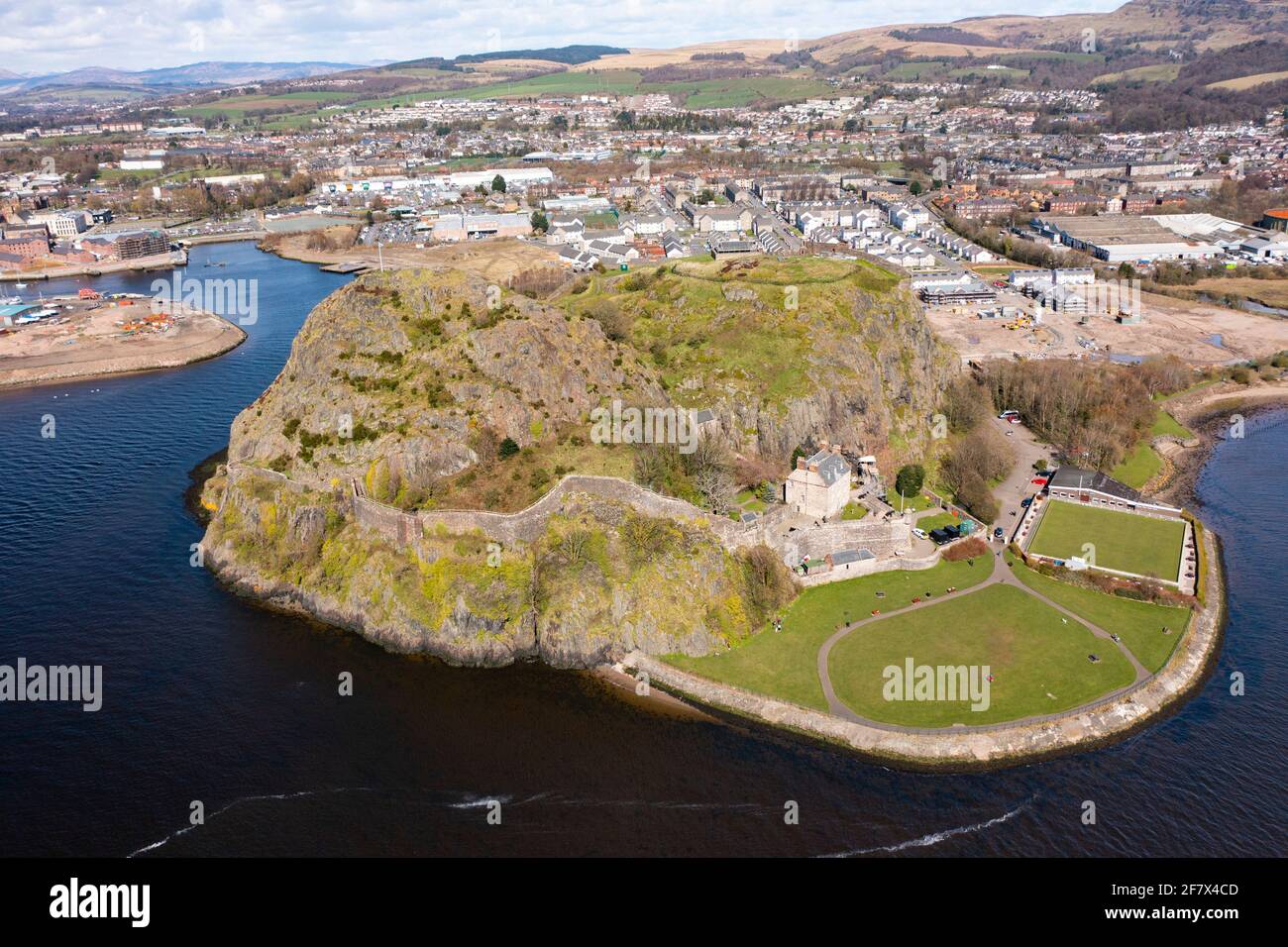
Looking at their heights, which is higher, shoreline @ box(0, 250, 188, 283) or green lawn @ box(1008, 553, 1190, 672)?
shoreline @ box(0, 250, 188, 283)

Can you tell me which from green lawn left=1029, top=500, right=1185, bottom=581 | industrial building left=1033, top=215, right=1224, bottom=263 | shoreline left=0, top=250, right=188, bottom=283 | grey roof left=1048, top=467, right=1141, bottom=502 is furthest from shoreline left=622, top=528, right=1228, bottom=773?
shoreline left=0, top=250, right=188, bottom=283

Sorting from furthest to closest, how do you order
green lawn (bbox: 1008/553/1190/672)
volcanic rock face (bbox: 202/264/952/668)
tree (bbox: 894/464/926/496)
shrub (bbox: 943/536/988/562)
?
1. tree (bbox: 894/464/926/496)
2. shrub (bbox: 943/536/988/562)
3. volcanic rock face (bbox: 202/264/952/668)
4. green lawn (bbox: 1008/553/1190/672)

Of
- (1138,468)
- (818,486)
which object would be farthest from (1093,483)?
(818,486)

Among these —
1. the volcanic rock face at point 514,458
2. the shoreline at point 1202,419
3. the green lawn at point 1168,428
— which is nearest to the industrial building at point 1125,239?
the shoreline at point 1202,419

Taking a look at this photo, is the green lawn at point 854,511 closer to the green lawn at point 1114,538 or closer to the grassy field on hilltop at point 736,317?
the grassy field on hilltop at point 736,317

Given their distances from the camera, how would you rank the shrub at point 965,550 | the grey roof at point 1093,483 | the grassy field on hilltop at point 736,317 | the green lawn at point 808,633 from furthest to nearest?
the grassy field on hilltop at point 736,317, the grey roof at point 1093,483, the shrub at point 965,550, the green lawn at point 808,633

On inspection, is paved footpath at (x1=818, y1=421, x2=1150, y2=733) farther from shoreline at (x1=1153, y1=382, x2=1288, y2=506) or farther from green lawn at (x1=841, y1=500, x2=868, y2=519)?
shoreline at (x1=1153, y1=382, x2=1288, y2=506)

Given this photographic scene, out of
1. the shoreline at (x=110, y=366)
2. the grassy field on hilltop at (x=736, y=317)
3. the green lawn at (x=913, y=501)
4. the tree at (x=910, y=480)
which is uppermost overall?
the grassy field on hilltop at (x=736, y=317)
